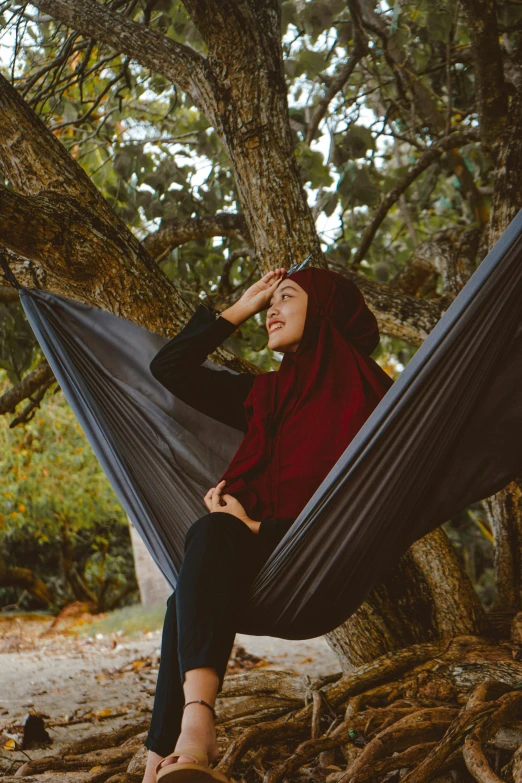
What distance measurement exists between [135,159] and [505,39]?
223cm

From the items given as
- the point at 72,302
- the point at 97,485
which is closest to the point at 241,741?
the point at 72,302

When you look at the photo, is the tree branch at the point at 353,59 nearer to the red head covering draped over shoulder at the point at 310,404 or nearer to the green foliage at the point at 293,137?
the green foliage at the point at 293,137

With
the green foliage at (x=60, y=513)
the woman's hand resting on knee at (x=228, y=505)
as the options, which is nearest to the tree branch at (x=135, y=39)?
the woman's hand resting on knee at (x=228, y=505)

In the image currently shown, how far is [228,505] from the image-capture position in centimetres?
139

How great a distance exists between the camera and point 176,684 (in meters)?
1.16

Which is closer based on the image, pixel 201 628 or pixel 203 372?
pixel 201 628

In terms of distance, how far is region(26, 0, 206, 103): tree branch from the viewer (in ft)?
6.97

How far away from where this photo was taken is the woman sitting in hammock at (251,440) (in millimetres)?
1108

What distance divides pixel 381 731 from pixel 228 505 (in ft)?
2.00

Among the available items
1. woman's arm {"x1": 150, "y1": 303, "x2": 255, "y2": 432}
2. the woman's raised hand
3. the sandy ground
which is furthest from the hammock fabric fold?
the sandy ground

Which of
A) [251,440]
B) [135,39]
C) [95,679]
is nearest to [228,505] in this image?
[251,440]

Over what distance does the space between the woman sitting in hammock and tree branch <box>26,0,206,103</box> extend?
0.95m

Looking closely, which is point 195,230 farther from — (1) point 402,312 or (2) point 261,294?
(2) point 261,294

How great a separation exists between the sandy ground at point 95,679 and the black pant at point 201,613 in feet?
2.89
